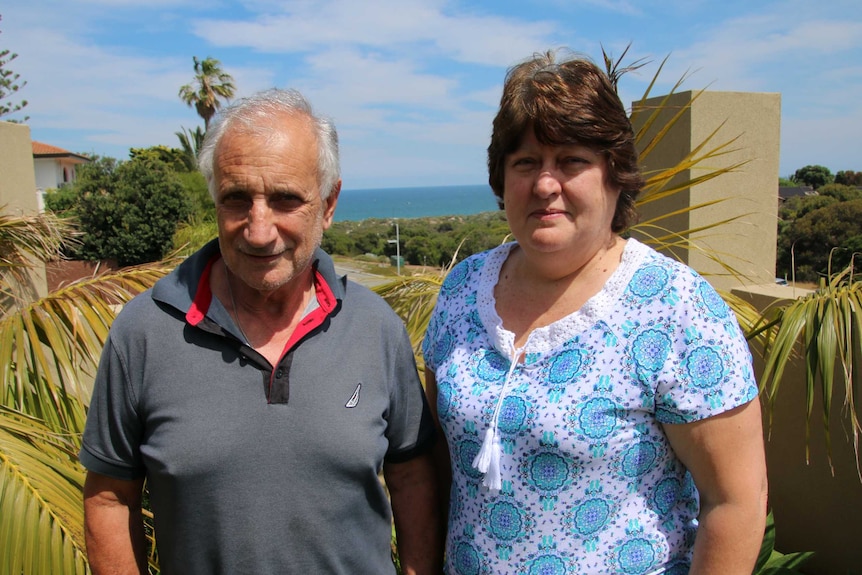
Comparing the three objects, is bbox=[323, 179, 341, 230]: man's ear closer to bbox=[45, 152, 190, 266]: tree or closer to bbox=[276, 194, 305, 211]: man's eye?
bbox=[276, 194, 305, 211]: man's eye

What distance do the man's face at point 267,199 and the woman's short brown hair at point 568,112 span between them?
51 cm

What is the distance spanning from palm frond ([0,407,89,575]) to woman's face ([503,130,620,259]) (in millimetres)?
1461

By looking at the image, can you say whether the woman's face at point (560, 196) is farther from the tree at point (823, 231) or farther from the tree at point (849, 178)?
the tree at point (849, 178)

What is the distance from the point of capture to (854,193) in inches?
289

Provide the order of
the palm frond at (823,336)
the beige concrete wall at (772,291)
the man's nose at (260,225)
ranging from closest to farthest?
the man's nose at (260,225) < the palm frond at (823,336) < the beige concrete wall at (772,291)

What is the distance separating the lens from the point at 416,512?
1914mm

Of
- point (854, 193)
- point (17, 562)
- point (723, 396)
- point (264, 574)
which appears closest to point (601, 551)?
point (723, 396)

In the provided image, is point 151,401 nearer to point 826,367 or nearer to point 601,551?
point 601,551

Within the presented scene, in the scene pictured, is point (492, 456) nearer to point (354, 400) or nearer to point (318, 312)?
point (354, 400)

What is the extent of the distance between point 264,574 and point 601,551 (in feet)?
2.64

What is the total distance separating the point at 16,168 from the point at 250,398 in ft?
24.8

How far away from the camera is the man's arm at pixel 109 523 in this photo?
1.63 metres

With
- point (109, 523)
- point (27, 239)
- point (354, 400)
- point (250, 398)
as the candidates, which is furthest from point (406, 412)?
point (27, 239)

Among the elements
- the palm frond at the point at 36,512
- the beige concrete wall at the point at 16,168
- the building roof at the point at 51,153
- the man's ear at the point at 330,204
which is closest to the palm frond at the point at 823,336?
the man's ear at the point at 330,204
